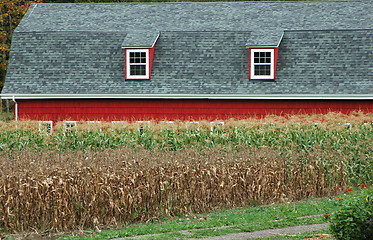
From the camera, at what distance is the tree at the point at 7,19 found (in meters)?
40.9

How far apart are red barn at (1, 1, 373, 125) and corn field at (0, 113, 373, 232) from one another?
7.26 meters

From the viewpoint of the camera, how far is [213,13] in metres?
31.4

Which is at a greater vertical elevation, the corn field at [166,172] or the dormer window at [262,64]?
the dormer window at [262,64]

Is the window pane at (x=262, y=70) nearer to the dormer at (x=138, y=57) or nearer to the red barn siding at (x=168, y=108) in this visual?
the red barn siding at (x=168, y=108)

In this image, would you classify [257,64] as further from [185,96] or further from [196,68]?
[185,96]

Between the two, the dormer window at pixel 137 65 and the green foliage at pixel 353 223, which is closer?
the green foliage at pixel 353 223

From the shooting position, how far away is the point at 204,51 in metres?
28.8

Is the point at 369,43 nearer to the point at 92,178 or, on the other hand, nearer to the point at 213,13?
the point at 213,13

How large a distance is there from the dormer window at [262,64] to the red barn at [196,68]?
0.15ft

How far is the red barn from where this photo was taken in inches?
1072

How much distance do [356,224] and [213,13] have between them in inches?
920

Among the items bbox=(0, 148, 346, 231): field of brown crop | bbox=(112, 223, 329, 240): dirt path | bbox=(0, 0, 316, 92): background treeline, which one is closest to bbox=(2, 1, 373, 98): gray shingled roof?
bbox=(0, 0, 316, 92): background treeline

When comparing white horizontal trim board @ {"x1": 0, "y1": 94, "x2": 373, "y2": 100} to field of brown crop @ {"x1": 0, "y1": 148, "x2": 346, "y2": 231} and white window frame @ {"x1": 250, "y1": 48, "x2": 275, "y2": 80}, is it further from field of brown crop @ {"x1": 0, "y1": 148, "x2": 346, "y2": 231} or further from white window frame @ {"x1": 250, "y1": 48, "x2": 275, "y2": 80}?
field of brown crop @ {"x1": 0, "y1": 148, "x2": 346, "y2": 231}

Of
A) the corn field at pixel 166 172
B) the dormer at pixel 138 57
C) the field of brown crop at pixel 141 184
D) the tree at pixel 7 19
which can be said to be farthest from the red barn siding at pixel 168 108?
the tree at pixel 7 19
